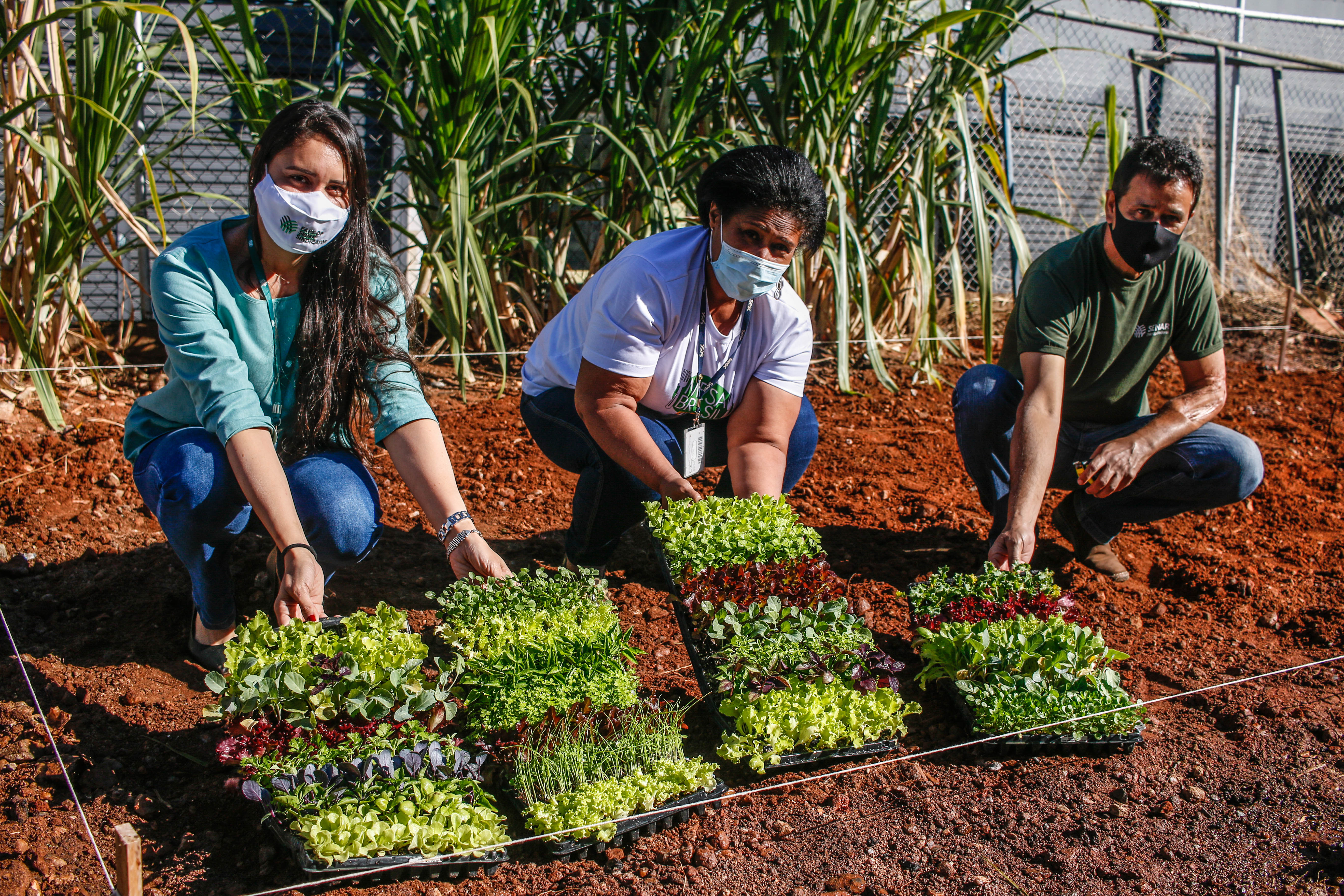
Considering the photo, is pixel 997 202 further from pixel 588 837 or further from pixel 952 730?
pixel 588 837

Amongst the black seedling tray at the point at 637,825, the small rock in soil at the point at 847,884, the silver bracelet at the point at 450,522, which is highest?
the silver bracelet at the point at 450,522

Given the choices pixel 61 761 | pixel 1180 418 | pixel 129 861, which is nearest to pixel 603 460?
pixel 61 761

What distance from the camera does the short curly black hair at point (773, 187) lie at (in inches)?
81.7

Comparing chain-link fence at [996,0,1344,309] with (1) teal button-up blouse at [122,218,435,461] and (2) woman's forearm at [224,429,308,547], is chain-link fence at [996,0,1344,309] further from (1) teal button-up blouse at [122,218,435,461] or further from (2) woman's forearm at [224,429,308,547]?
(2) woman's forearm at [224,429,308,547]

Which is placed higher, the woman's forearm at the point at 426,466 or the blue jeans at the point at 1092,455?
the woman's forearm at the point at 426,466

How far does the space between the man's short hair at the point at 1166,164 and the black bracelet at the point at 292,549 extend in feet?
6.97

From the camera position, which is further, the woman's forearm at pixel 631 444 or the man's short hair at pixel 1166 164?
the man's short hair at pixel 1166 164

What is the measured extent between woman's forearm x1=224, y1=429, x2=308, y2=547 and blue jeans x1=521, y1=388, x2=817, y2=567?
76 cm

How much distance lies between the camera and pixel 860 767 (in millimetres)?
1867

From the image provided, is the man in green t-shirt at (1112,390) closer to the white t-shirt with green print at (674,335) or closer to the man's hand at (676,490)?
the white t-shirt with green print at (674,335)

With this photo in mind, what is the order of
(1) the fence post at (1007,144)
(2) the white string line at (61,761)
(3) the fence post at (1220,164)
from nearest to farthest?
(2) the white string line at (61,761)
(1) the fence post at (1007,144)
(3) the fence post at (1220,164)

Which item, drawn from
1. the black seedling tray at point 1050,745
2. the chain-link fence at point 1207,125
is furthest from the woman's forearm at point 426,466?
the chain-link fence at point 1207,125

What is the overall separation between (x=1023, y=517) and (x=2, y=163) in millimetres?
3467

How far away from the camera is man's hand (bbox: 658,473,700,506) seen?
2.13m
